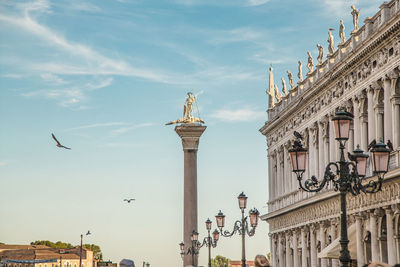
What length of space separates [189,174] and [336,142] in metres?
30.1

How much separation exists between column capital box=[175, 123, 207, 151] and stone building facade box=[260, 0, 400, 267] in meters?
15.3

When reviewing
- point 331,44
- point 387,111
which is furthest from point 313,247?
point 387,111

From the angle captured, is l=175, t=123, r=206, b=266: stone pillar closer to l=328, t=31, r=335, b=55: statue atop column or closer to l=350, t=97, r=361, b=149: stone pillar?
l=328, t=31, r=335, b=55: statue atop column

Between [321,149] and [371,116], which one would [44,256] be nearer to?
[321,149]

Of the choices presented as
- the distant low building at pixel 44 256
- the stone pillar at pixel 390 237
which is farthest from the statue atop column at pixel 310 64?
the distant low building at pixel 44 256

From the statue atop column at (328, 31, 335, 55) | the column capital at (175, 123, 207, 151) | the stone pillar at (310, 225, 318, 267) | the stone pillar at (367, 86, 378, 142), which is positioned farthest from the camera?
the column capital at (175, 123, 207, 151)

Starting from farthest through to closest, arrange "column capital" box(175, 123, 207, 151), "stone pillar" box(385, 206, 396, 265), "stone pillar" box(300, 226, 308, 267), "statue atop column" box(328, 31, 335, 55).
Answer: "column capital" box(175, 123, 207, 151) → "stone pillar" box(300, 226, 308, 267) → "statue atop column" box(328, 31, 335, 55) → "stone pillar" box(385, 206, 396, 265)

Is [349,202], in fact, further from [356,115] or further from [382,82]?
[382,82]

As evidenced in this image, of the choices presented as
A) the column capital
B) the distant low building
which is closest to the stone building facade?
the column capital

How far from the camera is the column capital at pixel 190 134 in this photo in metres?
72.6

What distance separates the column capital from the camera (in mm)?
72562

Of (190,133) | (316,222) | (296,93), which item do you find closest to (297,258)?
(316,222)

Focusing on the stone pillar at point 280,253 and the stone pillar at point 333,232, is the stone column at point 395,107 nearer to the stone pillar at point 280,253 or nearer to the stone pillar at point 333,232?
the stone pillar at point 333,232

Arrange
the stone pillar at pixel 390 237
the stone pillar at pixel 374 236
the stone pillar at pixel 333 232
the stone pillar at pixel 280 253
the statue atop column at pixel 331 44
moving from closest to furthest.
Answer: the stone pillar at pixel 390 237 < the stone pillar at pixel 374 236 < the stone pillar at pixel 333 232 < the statue atop column at pixel 331 44 < the stone pillar at pixel 280 253
